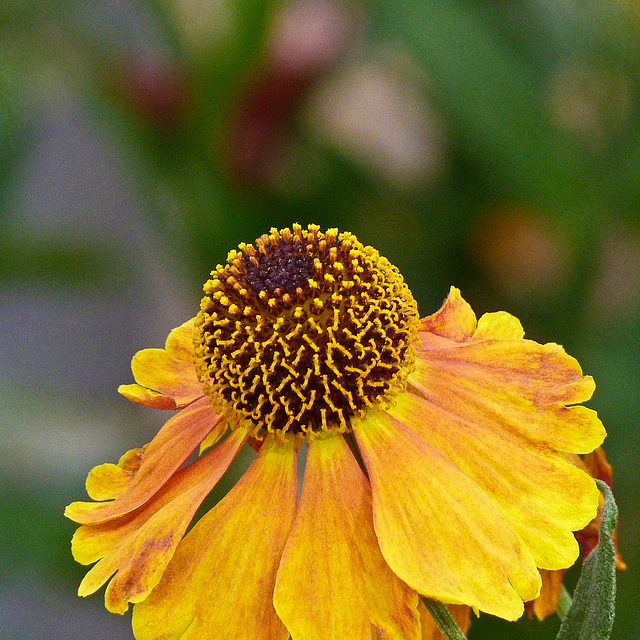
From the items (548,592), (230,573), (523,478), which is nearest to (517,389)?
(523,478)

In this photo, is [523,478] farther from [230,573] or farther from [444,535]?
[230,573]

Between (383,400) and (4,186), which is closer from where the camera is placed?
(383,400)

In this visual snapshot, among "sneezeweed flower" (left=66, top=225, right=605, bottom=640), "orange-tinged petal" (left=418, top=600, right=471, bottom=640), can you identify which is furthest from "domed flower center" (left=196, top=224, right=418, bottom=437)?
"orange-tinged petal" (left=418, top=600, right=471, bottom=640)

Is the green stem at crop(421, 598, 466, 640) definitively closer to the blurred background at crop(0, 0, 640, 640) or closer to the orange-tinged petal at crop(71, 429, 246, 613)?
the orange-tinged petal at crop(71, 429, 246, 613)

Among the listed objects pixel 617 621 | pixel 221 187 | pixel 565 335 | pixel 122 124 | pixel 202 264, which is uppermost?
pixel 122 124

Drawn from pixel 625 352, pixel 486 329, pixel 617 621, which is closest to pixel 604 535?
pixel 486 329

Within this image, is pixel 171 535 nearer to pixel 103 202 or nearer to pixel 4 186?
pixel 4 186

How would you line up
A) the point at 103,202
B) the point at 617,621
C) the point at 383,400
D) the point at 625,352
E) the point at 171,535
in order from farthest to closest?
the point at 103,202
the point at 625,352
the point at 617,621
the point at 383,400
the point at 171,535
